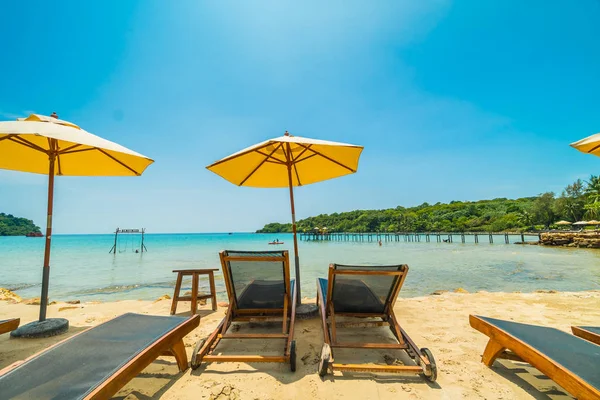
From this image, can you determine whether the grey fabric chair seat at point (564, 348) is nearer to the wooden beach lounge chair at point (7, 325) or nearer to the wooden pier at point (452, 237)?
the wooden beach lounge chair at point (7, 325)

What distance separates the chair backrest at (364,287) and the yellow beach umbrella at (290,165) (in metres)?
0.98

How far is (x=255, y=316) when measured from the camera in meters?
2.75

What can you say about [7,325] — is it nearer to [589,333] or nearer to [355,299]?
[355,299]

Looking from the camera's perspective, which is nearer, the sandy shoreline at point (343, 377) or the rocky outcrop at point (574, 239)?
the sandy shoreline at point (343, 377)

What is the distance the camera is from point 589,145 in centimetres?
326

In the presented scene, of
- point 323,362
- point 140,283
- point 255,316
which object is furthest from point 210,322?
point 140,283

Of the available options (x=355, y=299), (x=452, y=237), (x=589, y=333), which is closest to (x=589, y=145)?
(x=589, y=333)

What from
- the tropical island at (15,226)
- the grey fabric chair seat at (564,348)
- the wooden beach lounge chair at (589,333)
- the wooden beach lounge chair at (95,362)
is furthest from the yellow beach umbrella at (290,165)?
the tropical island at (15,226)

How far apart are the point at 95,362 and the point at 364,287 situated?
2106 millimetres

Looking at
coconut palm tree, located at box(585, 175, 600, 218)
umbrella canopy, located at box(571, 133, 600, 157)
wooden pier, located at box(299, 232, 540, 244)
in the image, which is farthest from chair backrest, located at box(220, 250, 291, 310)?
coconut palm tree, located at box(585, 175, 600, 218)

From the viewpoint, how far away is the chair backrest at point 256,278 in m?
2.57

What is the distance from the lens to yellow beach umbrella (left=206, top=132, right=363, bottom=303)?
11.6 feet

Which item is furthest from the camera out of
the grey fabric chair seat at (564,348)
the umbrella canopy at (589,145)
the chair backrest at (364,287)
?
the umbrella canopy at (589,145)

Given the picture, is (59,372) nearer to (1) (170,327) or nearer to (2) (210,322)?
(1) (170,327)
